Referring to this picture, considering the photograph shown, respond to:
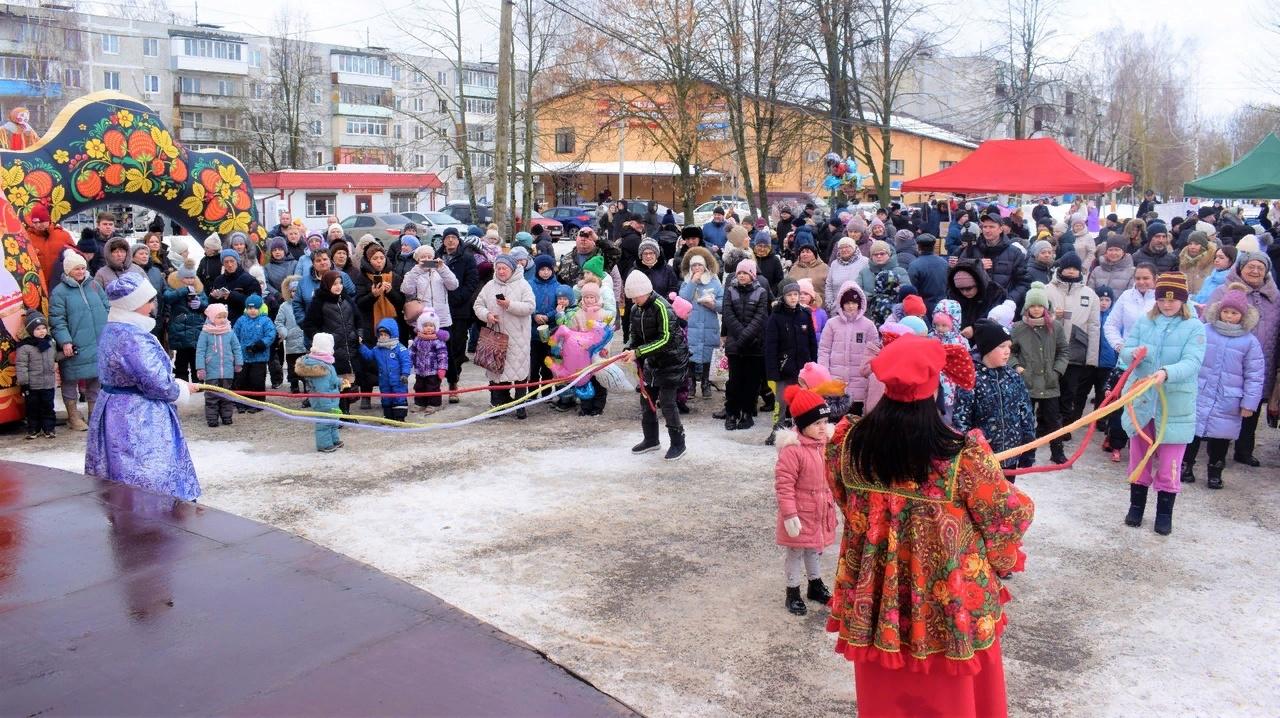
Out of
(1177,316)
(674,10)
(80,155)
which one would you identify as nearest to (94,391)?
(80,155)

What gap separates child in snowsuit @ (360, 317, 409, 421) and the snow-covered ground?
0.54 m

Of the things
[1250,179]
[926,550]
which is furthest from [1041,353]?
[1250,179]

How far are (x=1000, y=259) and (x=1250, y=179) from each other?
9877mm

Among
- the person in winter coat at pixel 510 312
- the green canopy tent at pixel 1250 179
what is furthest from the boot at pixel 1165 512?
the green canopy tent at pixel 1250 179

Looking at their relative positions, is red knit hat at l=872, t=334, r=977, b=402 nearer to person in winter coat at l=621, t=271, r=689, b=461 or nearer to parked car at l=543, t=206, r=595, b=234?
person in winter coat at l=621, t=271, r=689, b=461

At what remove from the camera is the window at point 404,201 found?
156 ft

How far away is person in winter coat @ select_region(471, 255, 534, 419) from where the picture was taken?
1053 cm

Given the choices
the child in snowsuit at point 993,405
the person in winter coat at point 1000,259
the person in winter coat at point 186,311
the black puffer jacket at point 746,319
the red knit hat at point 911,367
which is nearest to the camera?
the red knit hat at point 911,367

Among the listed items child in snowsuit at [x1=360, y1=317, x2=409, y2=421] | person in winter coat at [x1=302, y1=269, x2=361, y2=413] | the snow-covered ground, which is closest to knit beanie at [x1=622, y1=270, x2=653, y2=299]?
the snow-covered ground

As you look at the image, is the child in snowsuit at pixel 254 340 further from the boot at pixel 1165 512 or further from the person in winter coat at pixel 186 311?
the boot at pixel 1165 512

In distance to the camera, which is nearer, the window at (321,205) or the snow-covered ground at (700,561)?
the snow-covered ground at (700,561)

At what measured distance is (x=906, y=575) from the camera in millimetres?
3500

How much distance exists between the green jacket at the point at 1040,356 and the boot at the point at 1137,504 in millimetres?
1149

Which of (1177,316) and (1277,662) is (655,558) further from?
(1177,316)
